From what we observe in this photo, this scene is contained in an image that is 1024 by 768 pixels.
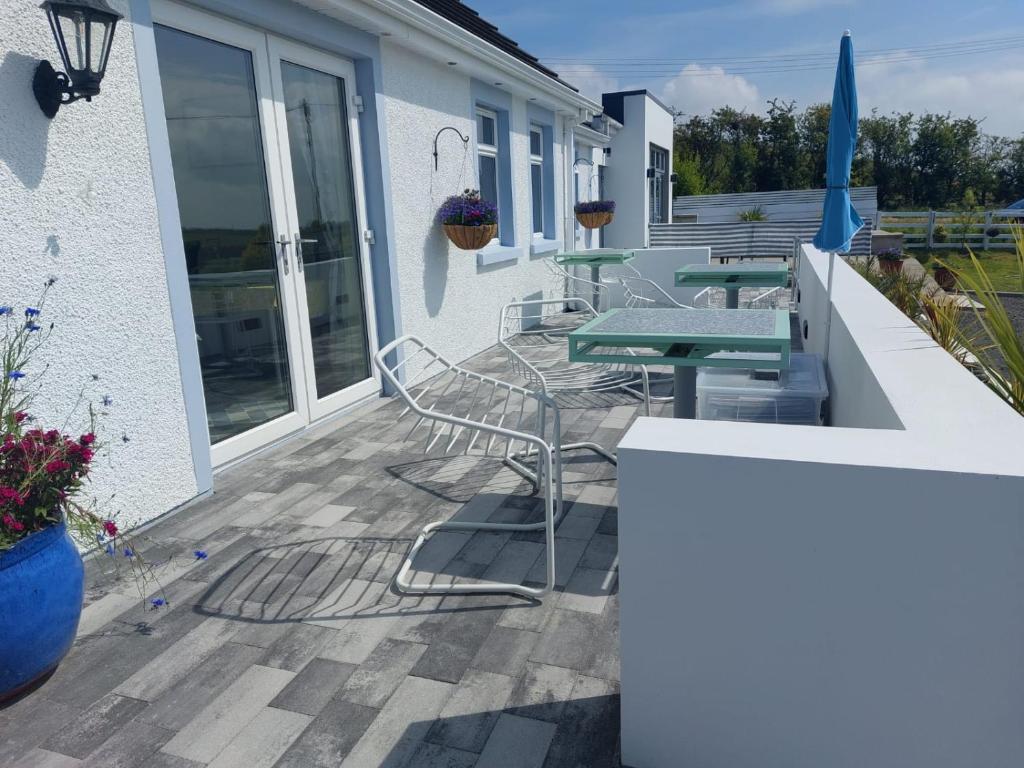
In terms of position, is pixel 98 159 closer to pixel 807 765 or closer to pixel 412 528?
pixel 412 528

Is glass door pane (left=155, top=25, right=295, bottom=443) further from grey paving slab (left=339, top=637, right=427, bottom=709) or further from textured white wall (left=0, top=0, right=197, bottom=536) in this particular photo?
grey paving slab (left=339, top=637, right=427, bottom=709)

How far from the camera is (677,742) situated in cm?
168

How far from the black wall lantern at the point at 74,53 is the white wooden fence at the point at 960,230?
19.7 meters

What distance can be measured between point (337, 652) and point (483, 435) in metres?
2.22

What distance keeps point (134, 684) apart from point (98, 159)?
6.77ft

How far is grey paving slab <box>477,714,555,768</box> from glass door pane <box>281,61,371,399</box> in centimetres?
314

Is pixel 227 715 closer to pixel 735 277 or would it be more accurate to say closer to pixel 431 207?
pixel 431 207

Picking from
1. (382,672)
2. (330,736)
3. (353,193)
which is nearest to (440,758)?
(330,736)

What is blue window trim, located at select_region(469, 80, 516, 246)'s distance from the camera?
23.5 ft

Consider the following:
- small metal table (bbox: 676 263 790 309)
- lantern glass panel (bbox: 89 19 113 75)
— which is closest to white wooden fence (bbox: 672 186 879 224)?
small metal table (bbox: 676 263 790 309)

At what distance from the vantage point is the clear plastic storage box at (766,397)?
3041mm

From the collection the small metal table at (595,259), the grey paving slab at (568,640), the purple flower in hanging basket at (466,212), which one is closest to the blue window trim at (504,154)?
the small metal table at (595,259)

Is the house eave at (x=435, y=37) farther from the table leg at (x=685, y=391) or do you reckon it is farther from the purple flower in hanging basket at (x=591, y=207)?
the table leg at (x=685, y=391)

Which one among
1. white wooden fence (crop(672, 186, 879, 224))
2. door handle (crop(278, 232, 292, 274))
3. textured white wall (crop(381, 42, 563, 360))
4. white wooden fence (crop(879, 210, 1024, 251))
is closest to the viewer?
door handle (crop(278, 232, 292, 274))
